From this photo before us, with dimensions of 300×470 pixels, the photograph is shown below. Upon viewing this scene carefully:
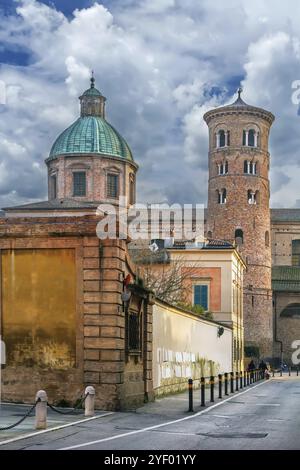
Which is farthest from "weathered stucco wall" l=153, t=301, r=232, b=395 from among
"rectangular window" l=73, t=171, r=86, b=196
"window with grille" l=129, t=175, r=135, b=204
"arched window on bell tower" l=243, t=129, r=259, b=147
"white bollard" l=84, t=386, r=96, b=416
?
"arched window on bell tower" l=243, t=129, r=259, b=147

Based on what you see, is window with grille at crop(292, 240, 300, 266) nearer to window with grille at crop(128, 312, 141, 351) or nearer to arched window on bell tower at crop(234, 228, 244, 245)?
arched window on bell tower at crop(234, 228, 244, 245)

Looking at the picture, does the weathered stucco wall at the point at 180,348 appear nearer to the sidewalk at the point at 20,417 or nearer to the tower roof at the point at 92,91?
the sidewalk at the point at 20,417

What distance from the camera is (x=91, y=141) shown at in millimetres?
74688

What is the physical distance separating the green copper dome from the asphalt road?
5268 centimetres

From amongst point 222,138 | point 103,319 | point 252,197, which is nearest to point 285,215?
point 252,197

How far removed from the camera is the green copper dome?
244ft

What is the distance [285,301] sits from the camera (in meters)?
93.1

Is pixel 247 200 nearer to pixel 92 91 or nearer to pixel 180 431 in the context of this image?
pixel 92 91

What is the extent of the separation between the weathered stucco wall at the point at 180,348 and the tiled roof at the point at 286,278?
4478cm

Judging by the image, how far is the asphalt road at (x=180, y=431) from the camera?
13.3 m

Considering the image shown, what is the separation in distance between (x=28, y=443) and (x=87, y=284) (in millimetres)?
7627

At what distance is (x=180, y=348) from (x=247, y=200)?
52.9 meters

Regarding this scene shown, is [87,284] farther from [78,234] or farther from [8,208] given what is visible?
[8,208]
